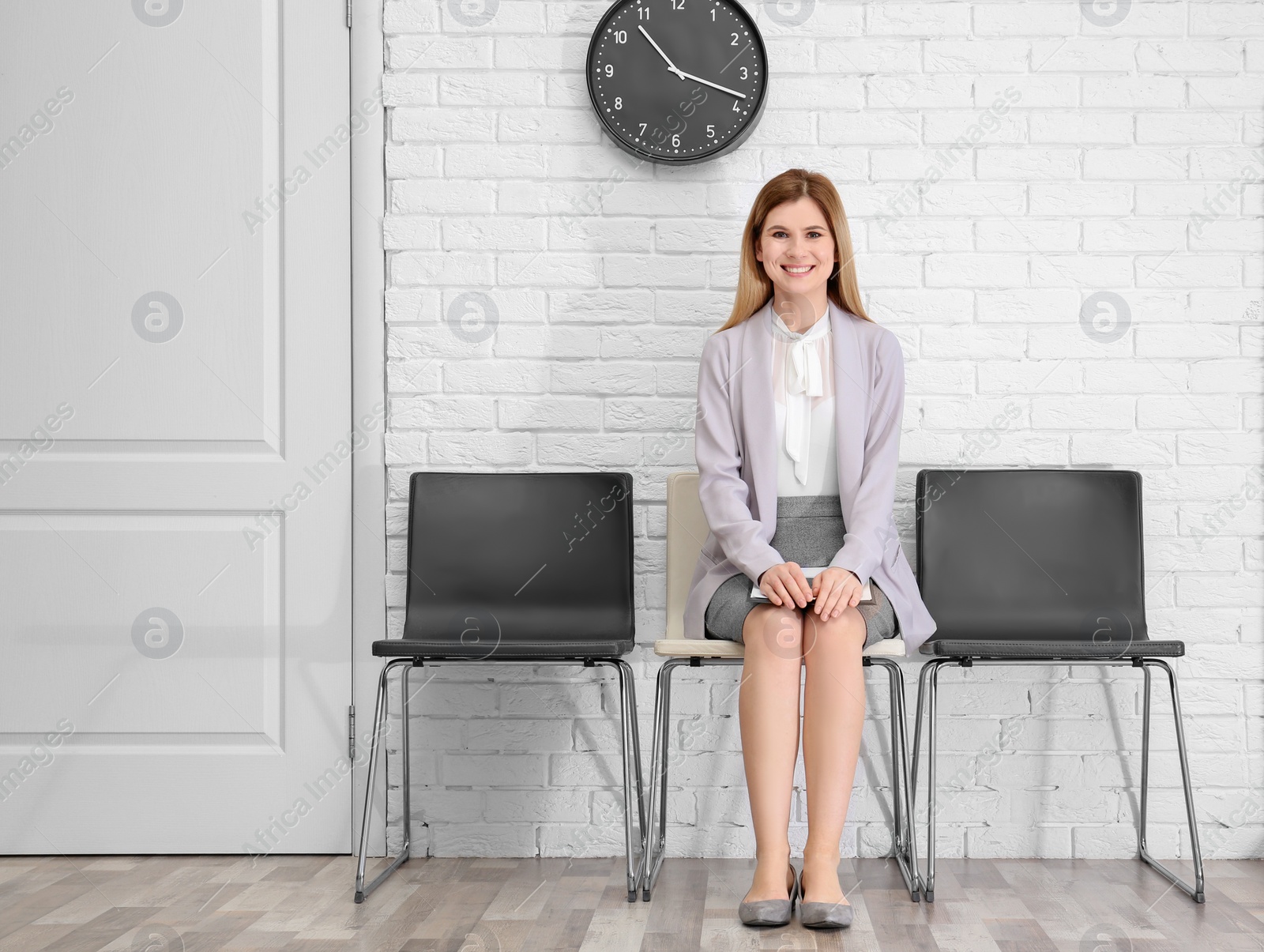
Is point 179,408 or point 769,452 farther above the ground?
point 179,408

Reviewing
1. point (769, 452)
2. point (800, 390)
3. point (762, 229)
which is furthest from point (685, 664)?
point (762, 229)

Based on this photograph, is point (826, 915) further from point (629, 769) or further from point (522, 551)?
point (522, 551)

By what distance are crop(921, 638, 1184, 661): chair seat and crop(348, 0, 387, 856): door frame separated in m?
1.16

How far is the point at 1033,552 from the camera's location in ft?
6.70

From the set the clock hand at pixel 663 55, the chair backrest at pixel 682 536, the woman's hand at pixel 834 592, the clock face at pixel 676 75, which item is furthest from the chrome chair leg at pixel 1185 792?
the clock hand at pixel 663 55

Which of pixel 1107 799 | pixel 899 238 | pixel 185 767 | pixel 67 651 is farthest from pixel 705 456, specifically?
pixel 67 651

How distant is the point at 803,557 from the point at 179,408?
1.35 metres

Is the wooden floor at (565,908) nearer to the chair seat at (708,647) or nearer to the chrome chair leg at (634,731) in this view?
the chrome chair leg at (634,731)

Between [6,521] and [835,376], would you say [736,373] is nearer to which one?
[835,376]

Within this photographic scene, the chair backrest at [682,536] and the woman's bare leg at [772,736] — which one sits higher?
the chair backrest at [682,536]

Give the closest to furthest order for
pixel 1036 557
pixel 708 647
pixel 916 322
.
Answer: pixel 708 647 → pixel 1036 557 → pixel 916 322

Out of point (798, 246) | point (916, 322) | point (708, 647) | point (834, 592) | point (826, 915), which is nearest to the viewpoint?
point (826, 915)

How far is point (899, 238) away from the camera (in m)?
2.13

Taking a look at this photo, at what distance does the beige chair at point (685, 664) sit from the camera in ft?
5.89
